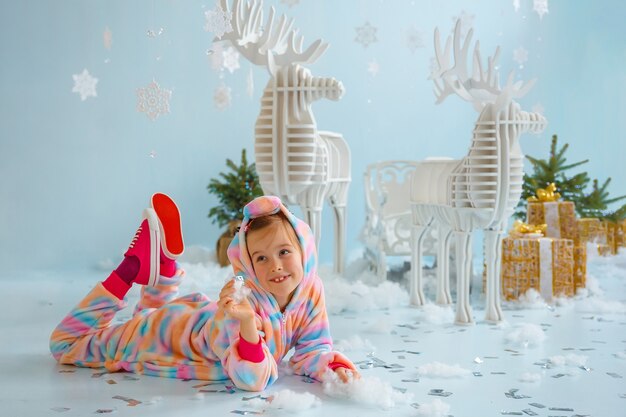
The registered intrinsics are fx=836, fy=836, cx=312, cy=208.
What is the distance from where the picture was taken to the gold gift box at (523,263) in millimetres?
4918

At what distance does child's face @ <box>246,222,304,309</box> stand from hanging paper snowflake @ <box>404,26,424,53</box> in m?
4.54

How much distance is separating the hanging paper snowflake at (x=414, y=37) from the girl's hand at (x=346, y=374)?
472cm

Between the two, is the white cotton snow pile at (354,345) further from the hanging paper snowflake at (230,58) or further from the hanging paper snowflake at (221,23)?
the hanging paper snowflake at (230,58)

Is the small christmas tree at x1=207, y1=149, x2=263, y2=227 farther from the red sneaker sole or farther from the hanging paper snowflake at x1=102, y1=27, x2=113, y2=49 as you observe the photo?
the red sneaker sole

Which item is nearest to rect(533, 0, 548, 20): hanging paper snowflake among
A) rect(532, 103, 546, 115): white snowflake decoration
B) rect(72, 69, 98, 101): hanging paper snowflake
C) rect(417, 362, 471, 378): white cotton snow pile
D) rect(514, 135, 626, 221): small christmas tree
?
rect(532, 103, 546, 115): white snowflake decoration

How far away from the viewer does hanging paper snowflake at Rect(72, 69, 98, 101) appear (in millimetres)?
6672

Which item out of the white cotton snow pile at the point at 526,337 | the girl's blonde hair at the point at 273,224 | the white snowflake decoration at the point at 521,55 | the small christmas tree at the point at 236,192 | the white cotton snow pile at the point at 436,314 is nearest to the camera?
the girl's blonde hair at the point at 273,224

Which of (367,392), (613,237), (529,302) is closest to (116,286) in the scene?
(367,392)

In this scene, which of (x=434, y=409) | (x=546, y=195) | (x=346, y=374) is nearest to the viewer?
(x=434, y=409)

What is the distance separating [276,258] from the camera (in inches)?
117

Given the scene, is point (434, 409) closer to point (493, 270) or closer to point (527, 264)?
point (493, 270)

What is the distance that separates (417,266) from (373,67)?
2.89m

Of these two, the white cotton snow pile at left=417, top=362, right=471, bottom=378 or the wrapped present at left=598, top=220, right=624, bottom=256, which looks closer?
the white cotton snow pile at left=417, top=362, right=471, bottom=378

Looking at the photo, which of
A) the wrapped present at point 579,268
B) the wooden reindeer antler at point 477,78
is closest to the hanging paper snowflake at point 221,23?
the wooden reindeer antler at point 477,78
